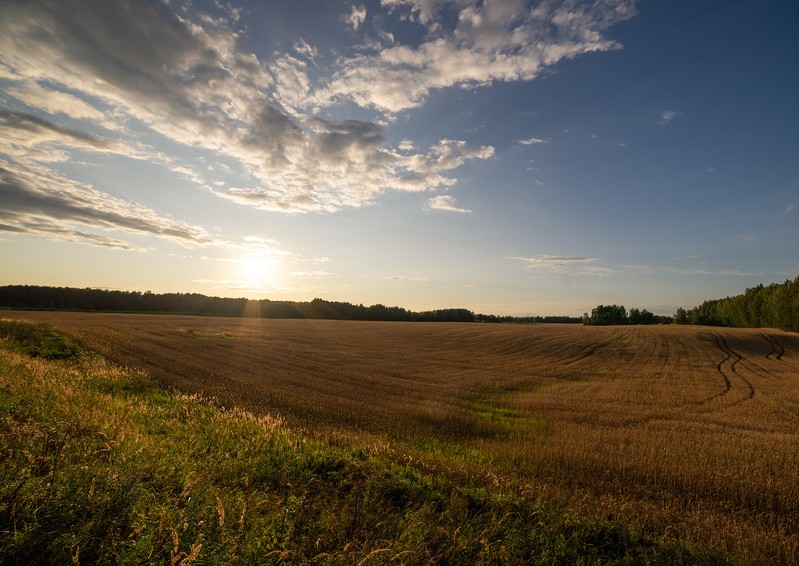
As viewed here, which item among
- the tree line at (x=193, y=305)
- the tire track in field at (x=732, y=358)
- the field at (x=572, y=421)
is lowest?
the field at (x=572, y=421)

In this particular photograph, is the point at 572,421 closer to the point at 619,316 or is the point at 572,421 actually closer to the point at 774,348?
the point at 774,348

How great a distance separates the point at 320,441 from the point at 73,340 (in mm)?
23802

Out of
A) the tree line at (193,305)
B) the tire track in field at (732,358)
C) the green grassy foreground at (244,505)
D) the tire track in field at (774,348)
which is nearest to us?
the green grassy foreground at (244,505)

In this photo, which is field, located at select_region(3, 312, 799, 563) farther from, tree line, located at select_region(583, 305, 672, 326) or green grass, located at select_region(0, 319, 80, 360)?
tree line, located at select_region(583, 305, 672, 326)

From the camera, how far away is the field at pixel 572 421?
7.50 meters

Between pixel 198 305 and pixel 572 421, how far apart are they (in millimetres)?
122191

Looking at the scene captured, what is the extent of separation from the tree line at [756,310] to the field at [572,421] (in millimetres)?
43472

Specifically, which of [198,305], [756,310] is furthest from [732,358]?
[198,305]

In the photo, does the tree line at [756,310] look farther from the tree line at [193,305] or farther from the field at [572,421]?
the tree line at [193,305]

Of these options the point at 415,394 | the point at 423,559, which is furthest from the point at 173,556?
the point at 415,394

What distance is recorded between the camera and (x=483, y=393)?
1969 centimetres

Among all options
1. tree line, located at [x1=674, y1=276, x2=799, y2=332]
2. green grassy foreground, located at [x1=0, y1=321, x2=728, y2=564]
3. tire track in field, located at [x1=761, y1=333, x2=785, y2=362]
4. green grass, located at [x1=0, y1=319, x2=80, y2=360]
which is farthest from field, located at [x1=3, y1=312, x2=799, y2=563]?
tree line, located at [x1=674, y1=276, x2=799, y2=332]

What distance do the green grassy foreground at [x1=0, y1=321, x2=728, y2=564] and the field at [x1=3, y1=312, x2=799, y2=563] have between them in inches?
41.8

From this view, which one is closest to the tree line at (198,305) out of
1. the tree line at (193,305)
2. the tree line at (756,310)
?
the tree line at (193,305)
